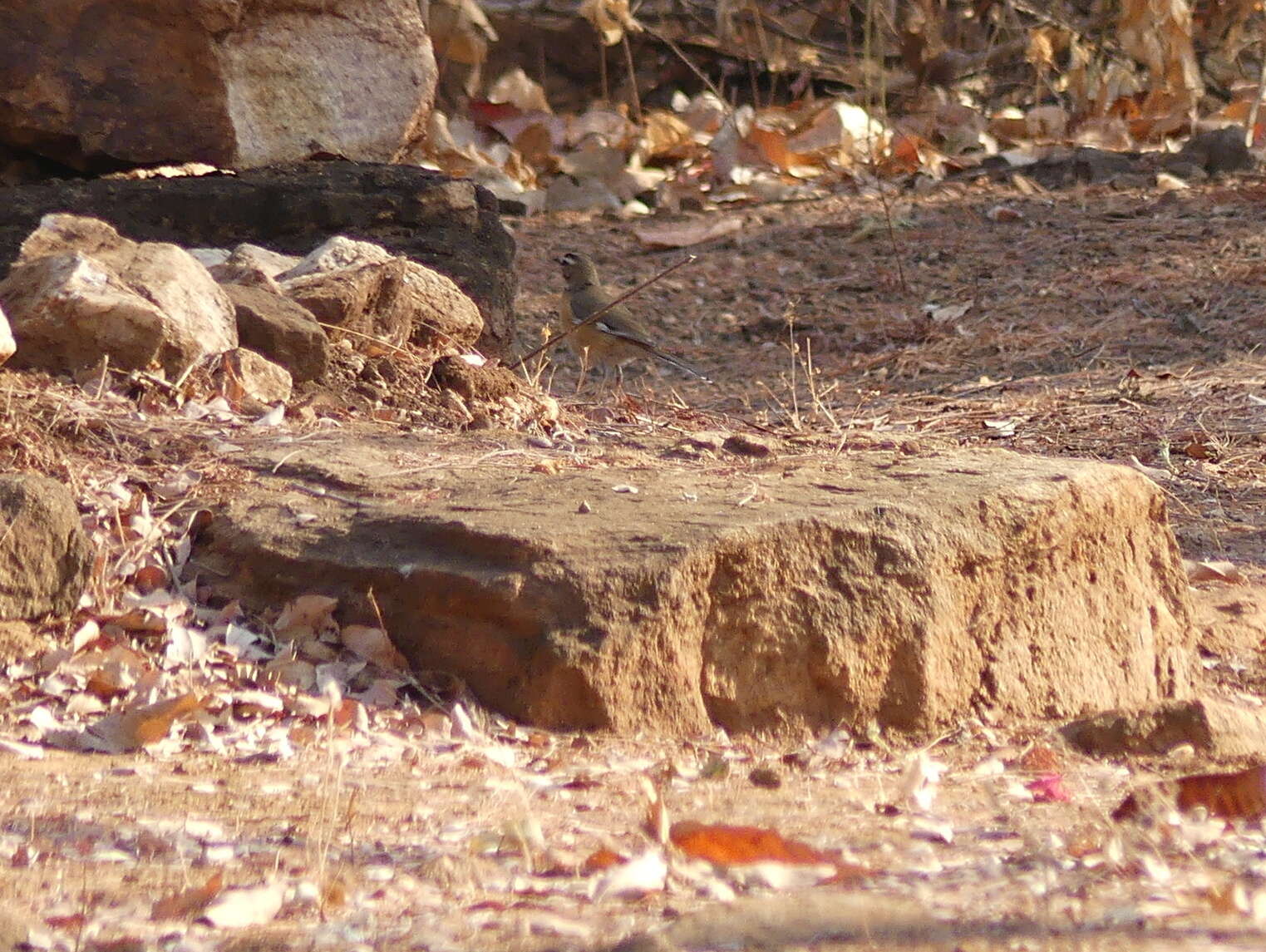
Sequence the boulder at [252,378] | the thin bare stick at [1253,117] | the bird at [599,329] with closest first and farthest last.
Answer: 1. the boulder at [252,378]
2. the bird at [599,329]
3. the thin bare stick at [1253,117]

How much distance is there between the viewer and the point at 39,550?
3.12 m

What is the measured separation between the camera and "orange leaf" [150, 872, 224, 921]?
2.09 m

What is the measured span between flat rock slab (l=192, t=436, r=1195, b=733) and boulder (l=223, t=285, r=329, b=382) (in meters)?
0.83

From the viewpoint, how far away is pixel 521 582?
10.2 feet

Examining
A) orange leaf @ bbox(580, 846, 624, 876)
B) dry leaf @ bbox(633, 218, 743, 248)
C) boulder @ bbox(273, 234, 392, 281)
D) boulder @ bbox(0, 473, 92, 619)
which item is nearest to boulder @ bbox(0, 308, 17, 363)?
boulder @ bbox(0, 473, 92, 619)

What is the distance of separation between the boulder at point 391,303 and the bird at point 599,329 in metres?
2.10

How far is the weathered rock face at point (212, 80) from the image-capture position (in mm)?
5734

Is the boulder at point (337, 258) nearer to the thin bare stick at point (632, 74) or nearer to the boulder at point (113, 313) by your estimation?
the boulder at point (113, 313)

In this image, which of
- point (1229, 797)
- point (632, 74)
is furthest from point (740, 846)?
point (632, 74)

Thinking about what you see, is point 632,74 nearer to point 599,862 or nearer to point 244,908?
point 599,862

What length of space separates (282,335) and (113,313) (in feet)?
1.79

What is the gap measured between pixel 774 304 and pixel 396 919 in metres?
6.75

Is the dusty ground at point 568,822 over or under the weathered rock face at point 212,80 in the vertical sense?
under

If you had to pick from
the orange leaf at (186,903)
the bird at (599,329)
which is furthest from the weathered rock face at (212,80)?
the orange leaf at (186,903)
